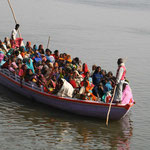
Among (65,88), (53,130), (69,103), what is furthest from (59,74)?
(53,130)

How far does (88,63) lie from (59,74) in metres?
9.19

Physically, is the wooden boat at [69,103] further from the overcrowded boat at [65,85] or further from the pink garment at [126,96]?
the pink garment at [126,96]

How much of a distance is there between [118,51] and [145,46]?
4.50 meters

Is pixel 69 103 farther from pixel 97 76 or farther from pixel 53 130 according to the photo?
pixel 97 76

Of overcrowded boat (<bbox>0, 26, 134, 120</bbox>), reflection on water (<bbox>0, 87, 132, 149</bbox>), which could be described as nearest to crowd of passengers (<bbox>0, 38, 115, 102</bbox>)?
overcrowded boat (<bbox>0, 26, 134, 120</bbox>)

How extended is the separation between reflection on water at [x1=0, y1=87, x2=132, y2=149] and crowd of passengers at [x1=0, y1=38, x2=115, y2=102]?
95 cm

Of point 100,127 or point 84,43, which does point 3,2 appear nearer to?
point 84,43

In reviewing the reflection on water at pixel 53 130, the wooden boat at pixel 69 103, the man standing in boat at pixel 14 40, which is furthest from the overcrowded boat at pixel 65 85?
the man standing in boat at pixel 14 40

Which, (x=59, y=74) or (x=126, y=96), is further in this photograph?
(x=59, y=74)

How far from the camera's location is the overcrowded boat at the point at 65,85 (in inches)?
560

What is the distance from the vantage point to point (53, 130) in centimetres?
1348

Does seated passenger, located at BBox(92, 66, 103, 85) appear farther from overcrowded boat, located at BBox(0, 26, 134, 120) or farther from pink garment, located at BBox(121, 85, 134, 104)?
pink garment, located at BBox(121, 85, 134, 104)

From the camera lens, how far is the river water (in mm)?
12859

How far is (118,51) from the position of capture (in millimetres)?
29859
